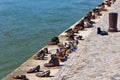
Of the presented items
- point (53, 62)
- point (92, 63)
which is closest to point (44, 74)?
point (53, 62)

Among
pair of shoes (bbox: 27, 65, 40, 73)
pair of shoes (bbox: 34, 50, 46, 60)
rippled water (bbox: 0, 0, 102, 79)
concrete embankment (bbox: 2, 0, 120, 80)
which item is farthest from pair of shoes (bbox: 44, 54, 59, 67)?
rippled water (bbox: 0, 0, 102, 79)

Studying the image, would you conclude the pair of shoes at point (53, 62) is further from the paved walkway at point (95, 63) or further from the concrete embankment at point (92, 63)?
the paved walkway at point (95, 63)

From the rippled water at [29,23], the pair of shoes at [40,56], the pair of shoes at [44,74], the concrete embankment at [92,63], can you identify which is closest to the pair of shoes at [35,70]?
the concrete embankment at [92,63]

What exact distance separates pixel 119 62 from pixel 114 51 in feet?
5.24

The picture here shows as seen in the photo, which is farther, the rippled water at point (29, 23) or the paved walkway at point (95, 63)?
the rippled water at point (29, 23)

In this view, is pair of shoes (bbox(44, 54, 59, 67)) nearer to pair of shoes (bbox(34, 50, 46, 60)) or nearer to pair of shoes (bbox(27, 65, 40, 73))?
pair of shoes (bbox(27, 65, 40, 73))

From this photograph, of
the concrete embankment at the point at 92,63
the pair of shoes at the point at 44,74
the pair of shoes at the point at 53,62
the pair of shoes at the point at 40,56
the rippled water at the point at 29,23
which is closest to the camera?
the concrete embankment at the point at 92,63

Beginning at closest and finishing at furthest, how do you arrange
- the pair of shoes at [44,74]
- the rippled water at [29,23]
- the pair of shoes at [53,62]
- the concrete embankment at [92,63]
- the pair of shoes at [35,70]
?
the concrete embankment at [92,63]
the pair of shoes at [44,74]
the pair of shoes at [35,70]
the pair of shoes at [53,62]
the rippled water at [29,23]

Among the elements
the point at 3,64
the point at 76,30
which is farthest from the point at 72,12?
the point at 3,64

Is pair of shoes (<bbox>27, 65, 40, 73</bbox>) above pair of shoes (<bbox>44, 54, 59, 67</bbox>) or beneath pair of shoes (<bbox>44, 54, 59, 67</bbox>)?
beneath

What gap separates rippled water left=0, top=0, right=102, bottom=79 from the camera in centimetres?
1874

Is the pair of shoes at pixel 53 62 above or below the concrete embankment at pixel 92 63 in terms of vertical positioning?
below

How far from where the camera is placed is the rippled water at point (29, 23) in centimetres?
1874

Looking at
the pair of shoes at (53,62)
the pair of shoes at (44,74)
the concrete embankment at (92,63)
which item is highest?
the concrete embankment at (92,63)
